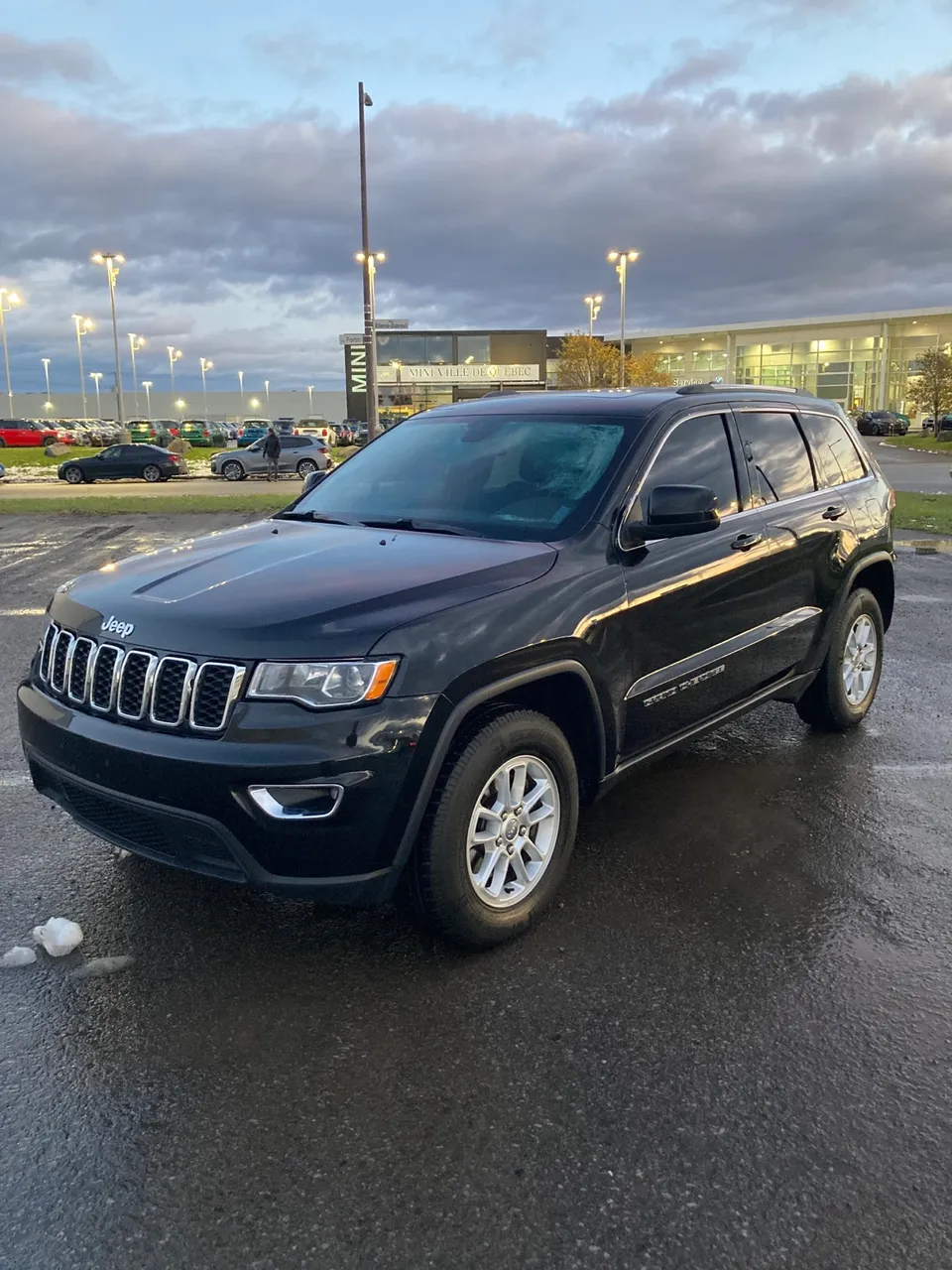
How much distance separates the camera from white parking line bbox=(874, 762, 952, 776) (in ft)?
16.0

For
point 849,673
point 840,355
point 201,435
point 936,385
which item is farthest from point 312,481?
point 840,355

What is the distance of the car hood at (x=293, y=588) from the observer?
2.87 metres

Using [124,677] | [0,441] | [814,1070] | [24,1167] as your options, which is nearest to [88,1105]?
[24,1167]

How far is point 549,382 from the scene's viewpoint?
270ft

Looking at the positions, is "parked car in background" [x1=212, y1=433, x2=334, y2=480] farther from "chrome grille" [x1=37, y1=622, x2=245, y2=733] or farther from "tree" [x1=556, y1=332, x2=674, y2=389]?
"chrome grille" [x1=37, y1=622, x2=245, y2=733]

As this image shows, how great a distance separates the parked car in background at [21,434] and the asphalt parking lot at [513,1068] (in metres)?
57.6

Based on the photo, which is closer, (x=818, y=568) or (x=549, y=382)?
(x=818, y=568)

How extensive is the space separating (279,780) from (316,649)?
39 centimetres

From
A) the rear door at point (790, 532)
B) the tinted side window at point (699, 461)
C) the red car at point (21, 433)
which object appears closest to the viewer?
the tinted side window at point (699, 461)

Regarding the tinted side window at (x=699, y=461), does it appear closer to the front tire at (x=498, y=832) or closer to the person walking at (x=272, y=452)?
the front tire at (x=498, y=832)

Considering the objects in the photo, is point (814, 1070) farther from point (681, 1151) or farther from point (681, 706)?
point (681, 706)

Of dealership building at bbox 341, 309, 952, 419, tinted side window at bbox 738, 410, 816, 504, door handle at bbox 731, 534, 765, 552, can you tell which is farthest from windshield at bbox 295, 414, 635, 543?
dealership building at bbox 341, 309, 952, 419

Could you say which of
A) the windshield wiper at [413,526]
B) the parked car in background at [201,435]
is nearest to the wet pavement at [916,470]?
the windshield wiper at [413,526]

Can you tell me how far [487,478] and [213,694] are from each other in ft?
5.82
